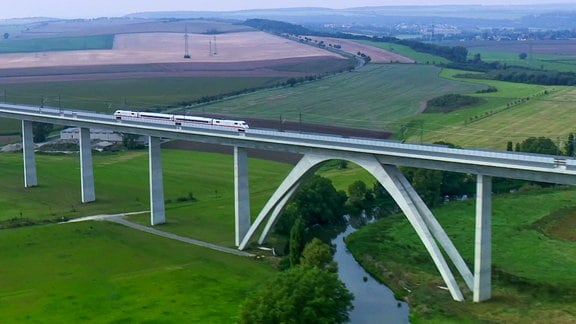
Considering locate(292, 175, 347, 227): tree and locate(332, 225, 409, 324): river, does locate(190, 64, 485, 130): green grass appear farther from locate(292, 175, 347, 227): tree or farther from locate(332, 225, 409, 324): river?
locate(332, 225, 409, 324): river

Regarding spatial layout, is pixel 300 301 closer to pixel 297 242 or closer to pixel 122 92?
pixel 297 242

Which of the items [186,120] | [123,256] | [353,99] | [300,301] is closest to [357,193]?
[186,120]

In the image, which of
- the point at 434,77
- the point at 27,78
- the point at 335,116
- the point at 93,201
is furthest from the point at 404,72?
the point at 93,201

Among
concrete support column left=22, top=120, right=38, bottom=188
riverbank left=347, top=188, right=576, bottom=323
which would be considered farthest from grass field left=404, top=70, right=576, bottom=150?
concrete support column left=22, top=120, right=38, bottom=188

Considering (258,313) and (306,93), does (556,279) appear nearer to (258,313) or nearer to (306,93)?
(258,313)

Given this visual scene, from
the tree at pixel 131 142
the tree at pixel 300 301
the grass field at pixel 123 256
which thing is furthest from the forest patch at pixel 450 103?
the tree at pixel 300 301

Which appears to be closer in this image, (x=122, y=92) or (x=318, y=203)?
(x=318, y=203)
